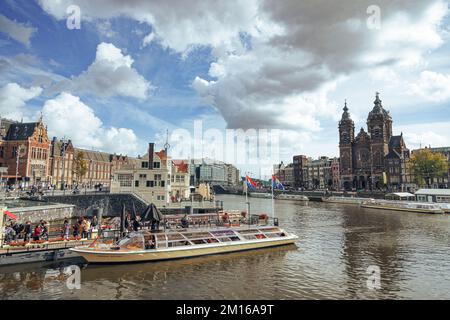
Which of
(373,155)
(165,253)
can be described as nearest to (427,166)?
(373,155)

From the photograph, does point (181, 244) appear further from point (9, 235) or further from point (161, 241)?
point (9, 235)

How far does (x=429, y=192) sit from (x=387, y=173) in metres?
57.9

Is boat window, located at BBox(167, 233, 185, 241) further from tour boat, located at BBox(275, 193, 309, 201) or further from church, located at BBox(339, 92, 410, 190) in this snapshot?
church, located at BBox(339, 92, 410, 190)

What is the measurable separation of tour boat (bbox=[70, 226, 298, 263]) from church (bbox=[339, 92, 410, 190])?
11616 cm

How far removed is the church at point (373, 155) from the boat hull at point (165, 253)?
391 feet

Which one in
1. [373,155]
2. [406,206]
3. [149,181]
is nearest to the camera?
[149,181]

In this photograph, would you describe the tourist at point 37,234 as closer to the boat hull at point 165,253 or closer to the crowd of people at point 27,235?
the crowd of people at point 27,235

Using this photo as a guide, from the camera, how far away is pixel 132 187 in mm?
54656

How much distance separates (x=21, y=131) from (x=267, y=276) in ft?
288

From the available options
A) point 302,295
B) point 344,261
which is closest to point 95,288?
point 302,295

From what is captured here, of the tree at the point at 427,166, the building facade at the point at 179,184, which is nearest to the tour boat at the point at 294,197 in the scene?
the tree at the point at 427,166

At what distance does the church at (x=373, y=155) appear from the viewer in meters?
125

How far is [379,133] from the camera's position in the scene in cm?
13425
